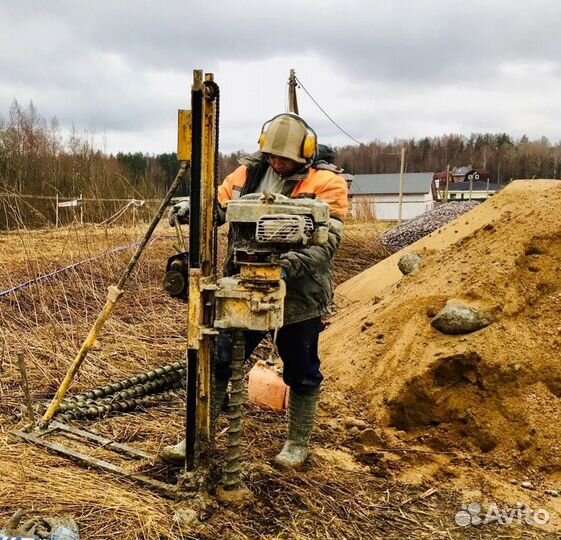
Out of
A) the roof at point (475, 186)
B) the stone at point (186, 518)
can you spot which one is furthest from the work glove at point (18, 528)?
the roof at point (475, 186)

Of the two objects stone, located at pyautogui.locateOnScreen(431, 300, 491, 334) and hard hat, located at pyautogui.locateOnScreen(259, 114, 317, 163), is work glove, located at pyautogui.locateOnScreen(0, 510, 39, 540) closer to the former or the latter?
hard hat, located at pyautogui.locateOnScreen(259, 114, 317, 163)

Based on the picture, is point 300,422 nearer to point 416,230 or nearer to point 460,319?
point 460,319

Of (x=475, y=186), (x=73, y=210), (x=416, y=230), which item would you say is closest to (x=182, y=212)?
(x=73, y=210)

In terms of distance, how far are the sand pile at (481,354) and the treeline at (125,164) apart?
5.86ft

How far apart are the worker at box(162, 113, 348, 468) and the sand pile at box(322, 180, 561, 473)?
908 millimetres

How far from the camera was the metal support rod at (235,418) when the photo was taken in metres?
2.66

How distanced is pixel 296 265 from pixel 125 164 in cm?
2483

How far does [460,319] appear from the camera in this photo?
412cm

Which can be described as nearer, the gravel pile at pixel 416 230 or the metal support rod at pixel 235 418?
the metal support rod at pixel 235 418

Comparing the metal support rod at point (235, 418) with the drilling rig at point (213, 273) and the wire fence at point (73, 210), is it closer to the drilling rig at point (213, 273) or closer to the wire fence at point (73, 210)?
the drilling rig at point (213, 273)

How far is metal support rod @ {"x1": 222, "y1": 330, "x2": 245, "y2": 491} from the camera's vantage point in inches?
105

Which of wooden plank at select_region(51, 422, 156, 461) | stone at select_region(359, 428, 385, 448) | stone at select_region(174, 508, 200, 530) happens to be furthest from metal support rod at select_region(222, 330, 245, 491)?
stone at select_region(359, 428, 385, 448)

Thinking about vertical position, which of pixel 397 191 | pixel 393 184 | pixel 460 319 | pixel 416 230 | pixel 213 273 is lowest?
pixel 416 230

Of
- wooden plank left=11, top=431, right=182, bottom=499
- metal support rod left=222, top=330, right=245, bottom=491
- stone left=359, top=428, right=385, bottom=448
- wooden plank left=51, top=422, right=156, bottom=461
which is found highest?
metal support rod left=222, top=330, right=245, bottom=491
